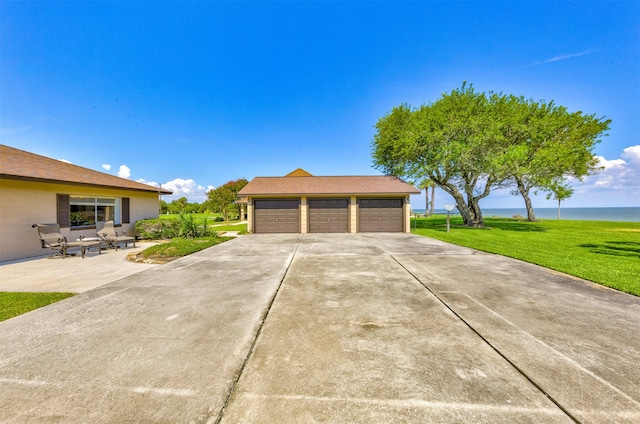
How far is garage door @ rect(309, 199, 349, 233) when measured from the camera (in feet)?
51.0

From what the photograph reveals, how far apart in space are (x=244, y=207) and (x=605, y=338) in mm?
32486

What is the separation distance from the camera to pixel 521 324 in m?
3.38

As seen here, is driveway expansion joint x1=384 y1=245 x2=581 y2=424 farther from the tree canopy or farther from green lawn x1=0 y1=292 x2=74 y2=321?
the tree canopy

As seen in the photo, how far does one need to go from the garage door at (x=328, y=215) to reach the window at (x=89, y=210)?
1022cm

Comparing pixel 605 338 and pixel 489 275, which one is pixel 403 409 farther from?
pixel 489 275

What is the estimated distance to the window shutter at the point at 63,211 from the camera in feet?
30.4

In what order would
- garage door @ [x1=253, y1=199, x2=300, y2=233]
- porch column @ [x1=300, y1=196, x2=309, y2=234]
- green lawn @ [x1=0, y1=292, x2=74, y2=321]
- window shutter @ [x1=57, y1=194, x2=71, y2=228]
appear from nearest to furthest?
green lawn @ [x1=0, y1=292, x2=74, y2=321] → window shutter @ [x1=57, y1=194, x2=71, y2=228] → porch column @ [x1=300, y1=196, x2=309, y2=234] → garage door @ [x1=253, y1=199, x2=300, y2=233]

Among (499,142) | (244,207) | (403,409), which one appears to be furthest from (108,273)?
(244,207)

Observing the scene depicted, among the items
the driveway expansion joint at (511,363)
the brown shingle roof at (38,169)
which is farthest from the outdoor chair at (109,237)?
the driveway expansion joint at (511,363)

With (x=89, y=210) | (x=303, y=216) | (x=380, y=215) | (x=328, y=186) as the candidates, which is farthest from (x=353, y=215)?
(x=89, y=210)

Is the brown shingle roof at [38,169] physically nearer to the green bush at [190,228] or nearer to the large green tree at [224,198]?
the green bush at [190,228]

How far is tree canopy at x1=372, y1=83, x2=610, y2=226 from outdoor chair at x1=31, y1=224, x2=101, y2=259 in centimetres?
1919

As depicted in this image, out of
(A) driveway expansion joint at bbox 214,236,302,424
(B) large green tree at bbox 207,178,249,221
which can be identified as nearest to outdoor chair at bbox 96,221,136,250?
(A) driveway expansion joint at bbox 214,236,302,424

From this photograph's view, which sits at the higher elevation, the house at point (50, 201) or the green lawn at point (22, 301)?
the house at point (50, 201)
